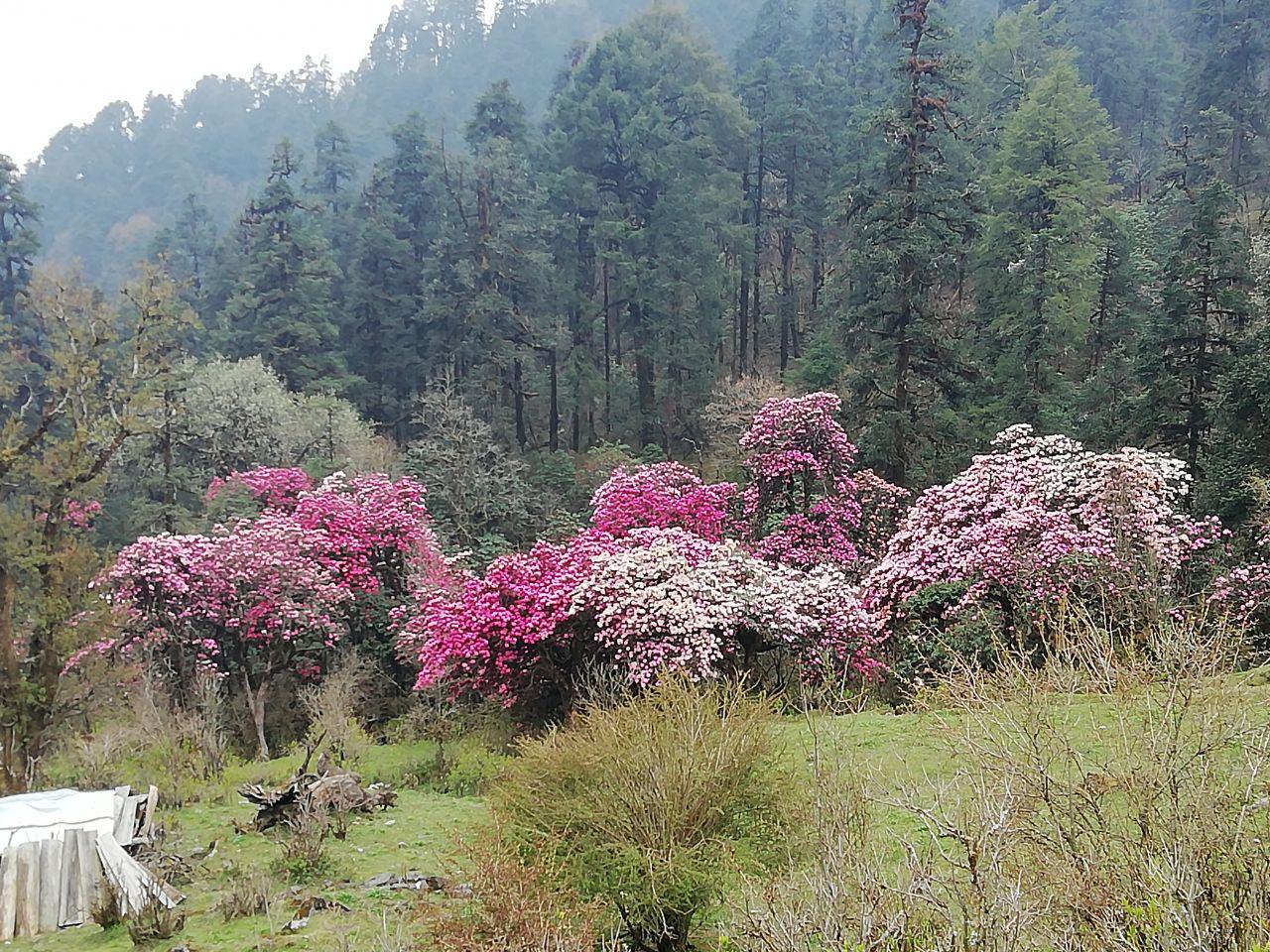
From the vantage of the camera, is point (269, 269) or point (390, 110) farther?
point (390, 110)

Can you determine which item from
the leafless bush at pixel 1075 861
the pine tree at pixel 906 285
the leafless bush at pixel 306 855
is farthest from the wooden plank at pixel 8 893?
the pine tree at pixel 906 285

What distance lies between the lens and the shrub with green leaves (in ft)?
19.3

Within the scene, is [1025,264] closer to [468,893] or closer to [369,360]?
[468,893]

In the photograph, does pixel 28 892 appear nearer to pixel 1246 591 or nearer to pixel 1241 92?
pixel 1246 591

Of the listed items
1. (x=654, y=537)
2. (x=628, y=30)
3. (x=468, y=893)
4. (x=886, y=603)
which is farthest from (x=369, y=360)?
(x=468, y=893)

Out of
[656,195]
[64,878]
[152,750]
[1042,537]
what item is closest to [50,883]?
[64,878]

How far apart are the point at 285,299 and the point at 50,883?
23604mm

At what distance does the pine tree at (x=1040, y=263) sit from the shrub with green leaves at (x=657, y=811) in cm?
1395

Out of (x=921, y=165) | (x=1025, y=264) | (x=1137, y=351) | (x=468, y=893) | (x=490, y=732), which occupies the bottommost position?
(x=490, y=732)

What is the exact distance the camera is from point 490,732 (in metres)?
12.1

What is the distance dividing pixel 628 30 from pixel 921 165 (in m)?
14.9

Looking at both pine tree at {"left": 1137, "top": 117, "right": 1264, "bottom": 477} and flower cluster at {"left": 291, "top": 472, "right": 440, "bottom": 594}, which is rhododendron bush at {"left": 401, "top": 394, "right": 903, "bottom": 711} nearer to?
flower cluster at {"left": 291, "top": 472, "right": 440, "bottom": 594}

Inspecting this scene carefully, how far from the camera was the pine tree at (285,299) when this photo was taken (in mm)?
27969

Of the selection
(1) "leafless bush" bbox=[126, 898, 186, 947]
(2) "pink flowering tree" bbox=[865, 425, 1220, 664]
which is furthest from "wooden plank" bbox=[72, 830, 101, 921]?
(2) "pink flowering tree" bbox=[865, 425, 1220, 664]
